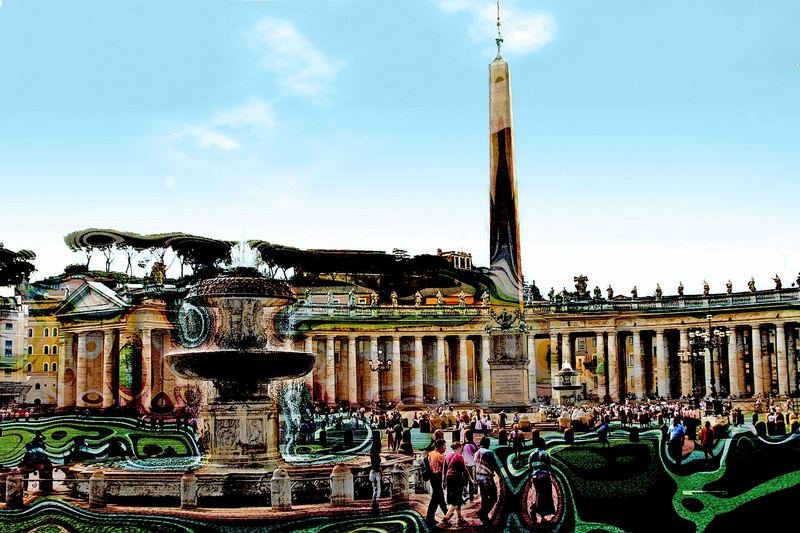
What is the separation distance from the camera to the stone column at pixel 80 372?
77438 millimetres

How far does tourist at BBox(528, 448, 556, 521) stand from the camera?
13.6 metres

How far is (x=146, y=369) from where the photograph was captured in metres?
73.3

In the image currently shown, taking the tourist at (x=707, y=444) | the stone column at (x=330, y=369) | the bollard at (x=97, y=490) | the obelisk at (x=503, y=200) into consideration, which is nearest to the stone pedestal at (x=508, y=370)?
the obelisk at (x=503, y=200)

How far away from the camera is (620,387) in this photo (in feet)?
246

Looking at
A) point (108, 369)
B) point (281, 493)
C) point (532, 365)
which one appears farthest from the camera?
point (532, 365)

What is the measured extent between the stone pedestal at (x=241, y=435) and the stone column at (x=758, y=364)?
55.0 meters

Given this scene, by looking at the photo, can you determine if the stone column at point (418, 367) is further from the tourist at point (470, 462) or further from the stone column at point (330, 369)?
the tourist at point (470, 462)

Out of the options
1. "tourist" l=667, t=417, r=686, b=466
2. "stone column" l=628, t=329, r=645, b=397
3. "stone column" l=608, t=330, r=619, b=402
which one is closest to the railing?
"stone column" l=608, t=330, r=619, b=402

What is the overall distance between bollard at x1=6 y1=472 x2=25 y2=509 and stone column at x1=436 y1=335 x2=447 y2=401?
58.3 meters

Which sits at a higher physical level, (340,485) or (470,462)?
(470,462)

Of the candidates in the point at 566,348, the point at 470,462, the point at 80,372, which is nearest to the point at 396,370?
the point at 566,348

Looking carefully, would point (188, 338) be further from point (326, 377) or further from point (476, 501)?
point (326, 377)

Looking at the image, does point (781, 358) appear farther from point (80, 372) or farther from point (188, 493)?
point (188, 493)

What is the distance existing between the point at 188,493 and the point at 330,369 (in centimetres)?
5565
